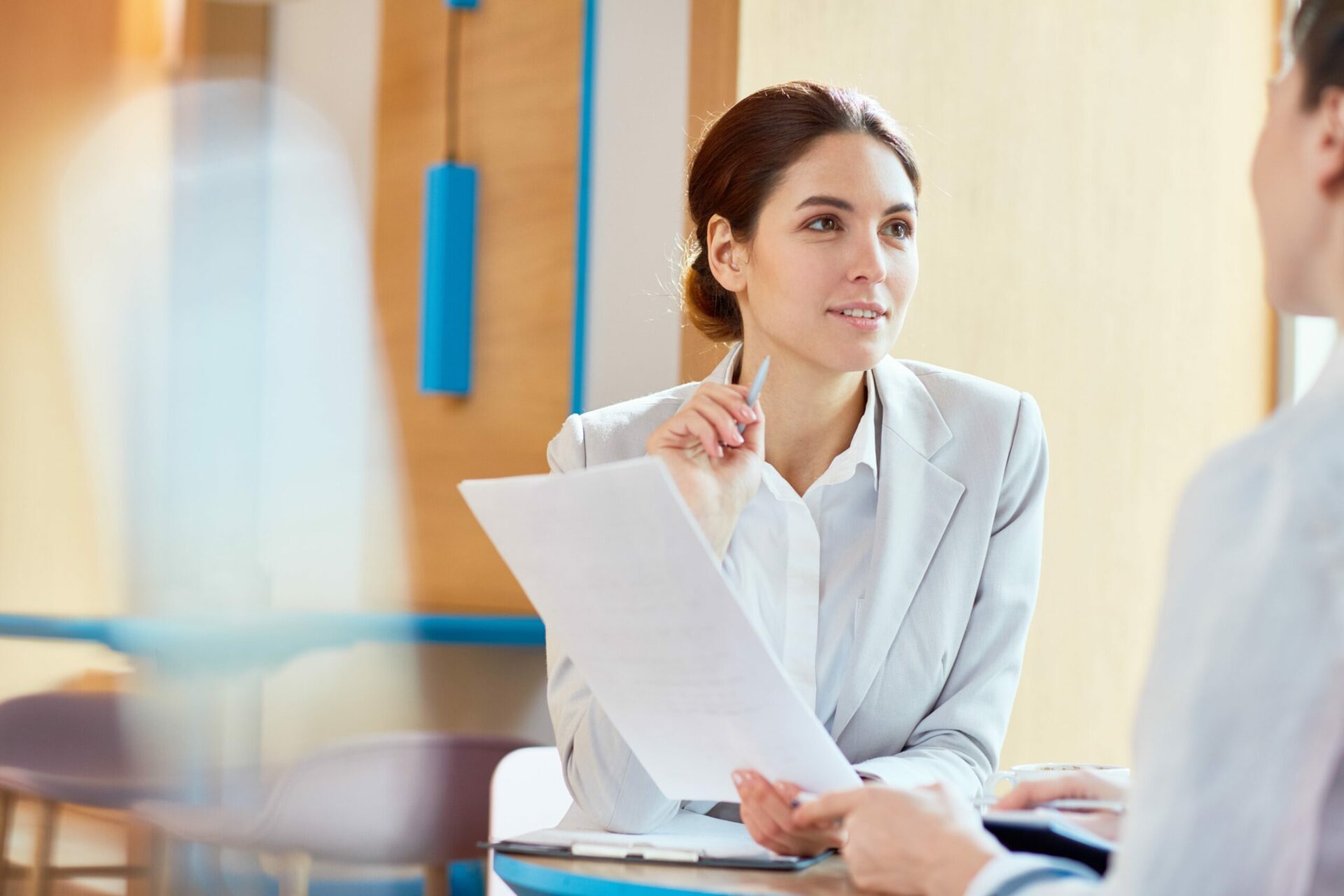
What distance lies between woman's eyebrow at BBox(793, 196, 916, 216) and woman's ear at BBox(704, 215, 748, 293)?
0.15 meters

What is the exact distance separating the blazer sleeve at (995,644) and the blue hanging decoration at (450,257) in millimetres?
1324

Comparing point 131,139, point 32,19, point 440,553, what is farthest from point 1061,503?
point 32,19

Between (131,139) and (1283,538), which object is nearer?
(1283,538)

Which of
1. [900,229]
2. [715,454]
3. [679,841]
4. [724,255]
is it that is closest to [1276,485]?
[679,841]

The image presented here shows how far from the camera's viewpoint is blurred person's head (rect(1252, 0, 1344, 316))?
0.76 m

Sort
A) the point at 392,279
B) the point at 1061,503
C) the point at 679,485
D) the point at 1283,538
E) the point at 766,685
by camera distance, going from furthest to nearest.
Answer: the point at 1061,503, the point at 392,279, the point at 679,485, the point at 766,685, the point at 1283,538

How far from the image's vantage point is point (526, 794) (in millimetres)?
1895

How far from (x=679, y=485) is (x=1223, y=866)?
3.06ft

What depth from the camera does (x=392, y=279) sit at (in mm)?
2691

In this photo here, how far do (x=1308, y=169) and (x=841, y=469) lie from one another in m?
0.97

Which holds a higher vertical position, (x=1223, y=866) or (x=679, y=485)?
(x=679, y=485)

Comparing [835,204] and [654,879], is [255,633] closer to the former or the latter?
[835,204]

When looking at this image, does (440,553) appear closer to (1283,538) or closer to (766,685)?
(766,685)

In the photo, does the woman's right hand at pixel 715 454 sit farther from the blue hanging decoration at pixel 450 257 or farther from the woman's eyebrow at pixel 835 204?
the blue hanging decoration at pixel 450 257
